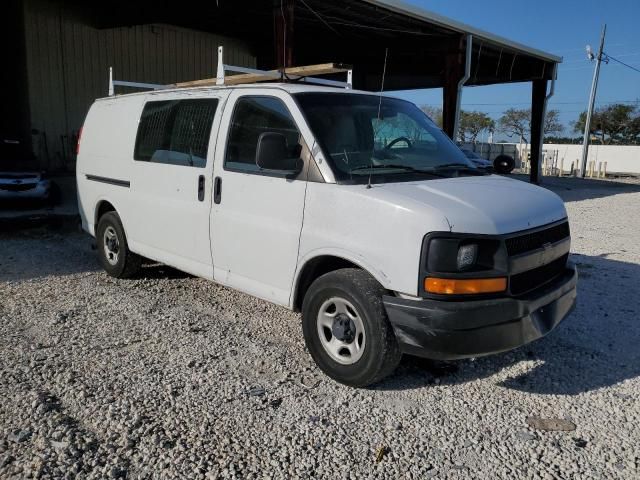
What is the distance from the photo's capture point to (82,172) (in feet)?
21.3

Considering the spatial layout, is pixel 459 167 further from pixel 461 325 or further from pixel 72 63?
pixel 72 63

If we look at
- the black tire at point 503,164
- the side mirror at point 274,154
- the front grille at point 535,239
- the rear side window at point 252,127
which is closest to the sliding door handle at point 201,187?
the rear side window at point 252,127

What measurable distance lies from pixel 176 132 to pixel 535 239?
322 centimetres

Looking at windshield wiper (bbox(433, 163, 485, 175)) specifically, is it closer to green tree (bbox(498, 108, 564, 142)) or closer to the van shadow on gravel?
the van shadow on gravel

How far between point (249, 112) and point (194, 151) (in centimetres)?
72

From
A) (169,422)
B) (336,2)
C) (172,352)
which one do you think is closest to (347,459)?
(169,422)

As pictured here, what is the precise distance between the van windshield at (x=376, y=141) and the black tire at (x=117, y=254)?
2.88m

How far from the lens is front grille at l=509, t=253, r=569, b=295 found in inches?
134

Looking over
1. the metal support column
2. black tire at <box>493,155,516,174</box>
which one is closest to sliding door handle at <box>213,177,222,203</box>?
black tire at <box>493,155,516,174</box>

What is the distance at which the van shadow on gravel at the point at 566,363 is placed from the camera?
3830mm

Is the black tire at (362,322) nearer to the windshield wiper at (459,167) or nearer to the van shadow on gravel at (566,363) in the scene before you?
the van shadow on gravel at (566,363)

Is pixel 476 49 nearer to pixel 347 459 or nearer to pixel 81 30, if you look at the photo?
pixel 81 30

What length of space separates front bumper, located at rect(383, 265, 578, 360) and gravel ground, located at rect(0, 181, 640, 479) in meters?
0.46

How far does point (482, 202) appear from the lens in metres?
3.41
